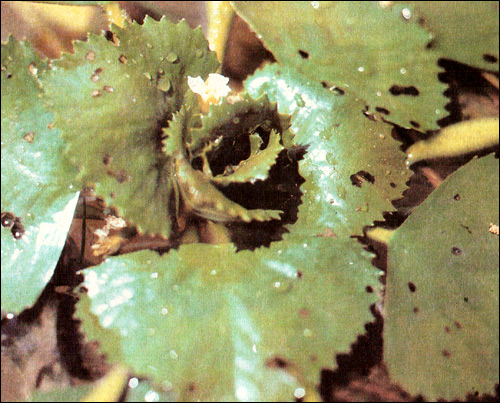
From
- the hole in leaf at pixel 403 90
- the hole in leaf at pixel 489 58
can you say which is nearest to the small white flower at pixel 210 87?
Result: the hole in leaf at pixel 403 90

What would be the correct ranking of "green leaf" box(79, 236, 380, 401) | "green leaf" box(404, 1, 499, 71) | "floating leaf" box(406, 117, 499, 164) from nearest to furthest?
"green leaf" box(79, 236, 380, 401) < "green leaf" box(404, 1, 499, 71) < "floating leaf" box(406, 117, 499, 164)

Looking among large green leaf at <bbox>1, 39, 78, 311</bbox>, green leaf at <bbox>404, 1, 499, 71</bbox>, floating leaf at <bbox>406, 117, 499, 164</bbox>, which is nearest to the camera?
large green leaf at <bbox>1, 39, 78, 311</bbox>

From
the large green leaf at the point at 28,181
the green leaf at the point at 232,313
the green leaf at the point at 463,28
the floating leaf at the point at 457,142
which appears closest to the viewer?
the green leaf at the point at 232,313

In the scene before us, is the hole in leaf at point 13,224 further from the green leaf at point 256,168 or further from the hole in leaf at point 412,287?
the hole in leaf at point 412,287

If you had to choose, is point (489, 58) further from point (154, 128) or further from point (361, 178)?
point (154, 128)

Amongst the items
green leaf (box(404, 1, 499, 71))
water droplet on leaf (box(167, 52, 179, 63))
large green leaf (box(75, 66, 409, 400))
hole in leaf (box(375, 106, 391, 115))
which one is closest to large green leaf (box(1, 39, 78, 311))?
large green leaf (box(75, 66, 409, 400))

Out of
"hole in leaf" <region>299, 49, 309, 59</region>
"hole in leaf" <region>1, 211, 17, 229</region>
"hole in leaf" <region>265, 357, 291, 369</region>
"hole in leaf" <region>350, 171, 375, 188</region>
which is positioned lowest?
"hole in leaf" <region>265, 357, 291, 369</region>

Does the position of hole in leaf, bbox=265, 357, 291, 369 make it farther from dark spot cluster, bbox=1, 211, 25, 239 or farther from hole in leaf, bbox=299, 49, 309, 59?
hole in leaf, bbox=299, 49, 309, 59
